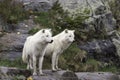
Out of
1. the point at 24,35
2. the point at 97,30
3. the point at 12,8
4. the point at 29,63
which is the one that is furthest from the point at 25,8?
the point at 29,63

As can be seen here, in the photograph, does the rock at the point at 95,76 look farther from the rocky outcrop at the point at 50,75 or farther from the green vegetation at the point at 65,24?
the green vegetation at the point at 65,24

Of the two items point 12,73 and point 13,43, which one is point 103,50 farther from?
point 12,73

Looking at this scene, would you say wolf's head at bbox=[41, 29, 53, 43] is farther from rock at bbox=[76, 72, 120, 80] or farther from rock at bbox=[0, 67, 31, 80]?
rock at bbox=[76, 72, 120, 80]

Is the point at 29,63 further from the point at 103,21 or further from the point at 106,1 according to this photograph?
the point at 106,1

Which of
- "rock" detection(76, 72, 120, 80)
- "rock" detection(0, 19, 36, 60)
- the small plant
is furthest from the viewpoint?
the small plant

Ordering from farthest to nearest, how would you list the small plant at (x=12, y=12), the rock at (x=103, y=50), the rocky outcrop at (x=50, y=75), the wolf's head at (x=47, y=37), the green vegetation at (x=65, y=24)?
1. the rock at (x=103, y=50)
2. the small plant at (x=12, y=12)
3. the green vegetation at (x=65, y=24)
4. the wolf's head at (x=47, y=37)
5. the rocky outcrop at (x=50, y=75)

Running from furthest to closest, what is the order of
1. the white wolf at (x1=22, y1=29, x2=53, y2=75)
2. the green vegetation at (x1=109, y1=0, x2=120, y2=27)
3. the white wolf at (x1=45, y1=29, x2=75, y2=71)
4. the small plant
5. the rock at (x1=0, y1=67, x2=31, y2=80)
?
the green vegetation at (x1=109, y1=0, x2=120, y2=27) < the small plant < the white wolf at (x1=45, y1=29, x2=75, y2=71) < the white wolf at (x1=22, y1=29, x2=53, y2=75) < the rock at (x1=0, y1=67, x2=31, y2=80)

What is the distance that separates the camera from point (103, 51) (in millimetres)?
17297

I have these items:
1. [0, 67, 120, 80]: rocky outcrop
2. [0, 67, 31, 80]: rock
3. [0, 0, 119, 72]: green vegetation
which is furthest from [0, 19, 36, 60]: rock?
[0, 67, 31, 80]: rock

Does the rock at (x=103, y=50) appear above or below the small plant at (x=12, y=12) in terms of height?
below

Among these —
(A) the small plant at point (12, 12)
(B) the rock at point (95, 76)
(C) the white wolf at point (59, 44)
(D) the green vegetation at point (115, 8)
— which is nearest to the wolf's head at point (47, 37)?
(C) the white wolf at point (59, 44)

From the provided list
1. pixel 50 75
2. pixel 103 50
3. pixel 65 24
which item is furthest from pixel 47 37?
pixel 103 50

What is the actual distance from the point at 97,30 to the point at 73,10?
1245 mm

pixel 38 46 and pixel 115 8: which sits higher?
pixel 115 8
